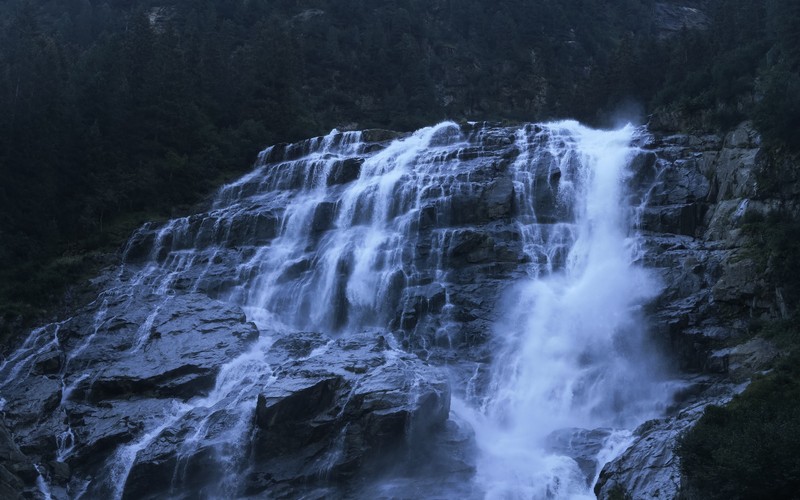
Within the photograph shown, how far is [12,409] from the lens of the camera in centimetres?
2966

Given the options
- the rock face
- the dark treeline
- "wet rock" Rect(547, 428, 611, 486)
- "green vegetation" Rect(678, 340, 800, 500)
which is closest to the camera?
"green vegetation" Rect(678, 340, 800, 500)

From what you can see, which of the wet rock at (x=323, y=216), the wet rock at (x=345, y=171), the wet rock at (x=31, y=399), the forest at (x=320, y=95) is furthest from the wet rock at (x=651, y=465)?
the wet rock at (x=345, y=171)

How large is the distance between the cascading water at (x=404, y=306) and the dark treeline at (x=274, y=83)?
532cm

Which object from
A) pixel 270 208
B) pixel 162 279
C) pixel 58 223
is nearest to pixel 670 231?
pixel 270 208

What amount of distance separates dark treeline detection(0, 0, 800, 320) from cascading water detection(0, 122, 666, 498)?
5.32 m

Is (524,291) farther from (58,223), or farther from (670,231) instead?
(58,223)

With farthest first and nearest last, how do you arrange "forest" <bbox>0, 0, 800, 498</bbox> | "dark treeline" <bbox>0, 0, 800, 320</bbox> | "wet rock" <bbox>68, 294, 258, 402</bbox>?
"dark treeline" <bbox>0, 0, 800, 320</bbox>, "forest" <bbox>0, 0, 800, 498</bbox>, "wet rock" <bbox>68, 294, 258, 402</bbox>

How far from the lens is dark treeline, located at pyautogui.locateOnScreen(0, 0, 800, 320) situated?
4428cm

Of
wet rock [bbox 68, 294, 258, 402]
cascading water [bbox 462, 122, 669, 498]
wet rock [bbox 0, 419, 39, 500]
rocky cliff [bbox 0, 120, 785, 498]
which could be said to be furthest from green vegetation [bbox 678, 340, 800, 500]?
wet rock [bbox 0, 419, 39, 500]

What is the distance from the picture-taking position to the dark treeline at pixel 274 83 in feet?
145

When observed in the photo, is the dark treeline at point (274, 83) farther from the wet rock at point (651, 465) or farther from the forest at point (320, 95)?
the wet rock at point (651, 465)

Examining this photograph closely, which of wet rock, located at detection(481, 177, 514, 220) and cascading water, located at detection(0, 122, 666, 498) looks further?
wet rock, located at detection(481, 177, 514, 220)

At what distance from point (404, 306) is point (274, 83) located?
1398 inches

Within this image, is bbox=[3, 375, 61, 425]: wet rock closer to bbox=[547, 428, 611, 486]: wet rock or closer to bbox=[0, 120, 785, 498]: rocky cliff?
bbox=[0, 120, 785, 498]: rocky cliff
